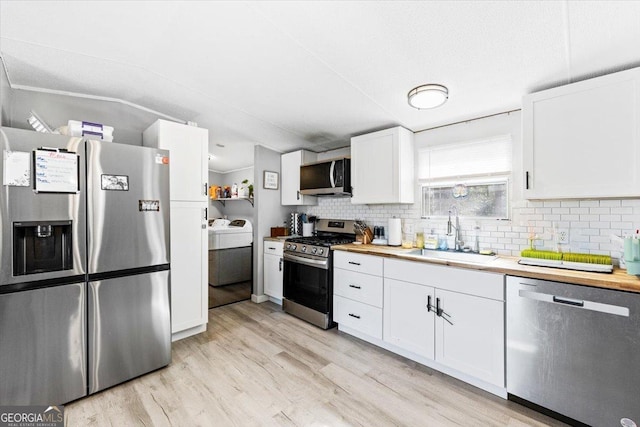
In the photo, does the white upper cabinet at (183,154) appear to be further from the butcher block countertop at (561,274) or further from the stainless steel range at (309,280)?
the butcher block countertop at (561,274)

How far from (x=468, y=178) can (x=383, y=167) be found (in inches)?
32.8

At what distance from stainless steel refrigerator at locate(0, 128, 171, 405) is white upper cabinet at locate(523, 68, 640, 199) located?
2856 mm

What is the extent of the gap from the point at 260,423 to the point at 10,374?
1492 millimetres

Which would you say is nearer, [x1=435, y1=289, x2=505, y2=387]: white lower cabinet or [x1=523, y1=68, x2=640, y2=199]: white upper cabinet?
[x1=523, y1=68, x2=640, y2=199]: white upper cabinet

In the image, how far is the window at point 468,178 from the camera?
7.98 ft

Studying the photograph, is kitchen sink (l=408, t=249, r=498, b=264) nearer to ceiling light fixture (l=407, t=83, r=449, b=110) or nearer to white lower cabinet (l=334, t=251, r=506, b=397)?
white lower cabinet (l=334, t=251, r=506, b=397)

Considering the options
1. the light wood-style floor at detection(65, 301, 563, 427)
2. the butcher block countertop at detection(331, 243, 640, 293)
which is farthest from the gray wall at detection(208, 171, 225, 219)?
the butcher block countertop at detection(331, 243, 640, 293)

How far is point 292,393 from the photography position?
6.20 feet

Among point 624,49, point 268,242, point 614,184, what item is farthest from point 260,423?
point 624,49

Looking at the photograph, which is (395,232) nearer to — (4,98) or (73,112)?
(73,112)

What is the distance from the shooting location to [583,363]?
1536mm

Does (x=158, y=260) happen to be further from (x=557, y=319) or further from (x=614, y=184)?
(x=614, y=184)

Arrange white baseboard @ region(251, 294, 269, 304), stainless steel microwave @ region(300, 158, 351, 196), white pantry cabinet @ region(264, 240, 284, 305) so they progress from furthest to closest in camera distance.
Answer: white baseboard @ region(251, 294, 269, 304) → white pantry cabinet @ region(264, 240, 284, 305) → stainless steel microwave @ region(300, 158, 351, 196)

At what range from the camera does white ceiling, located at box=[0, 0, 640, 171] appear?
1375 mm
